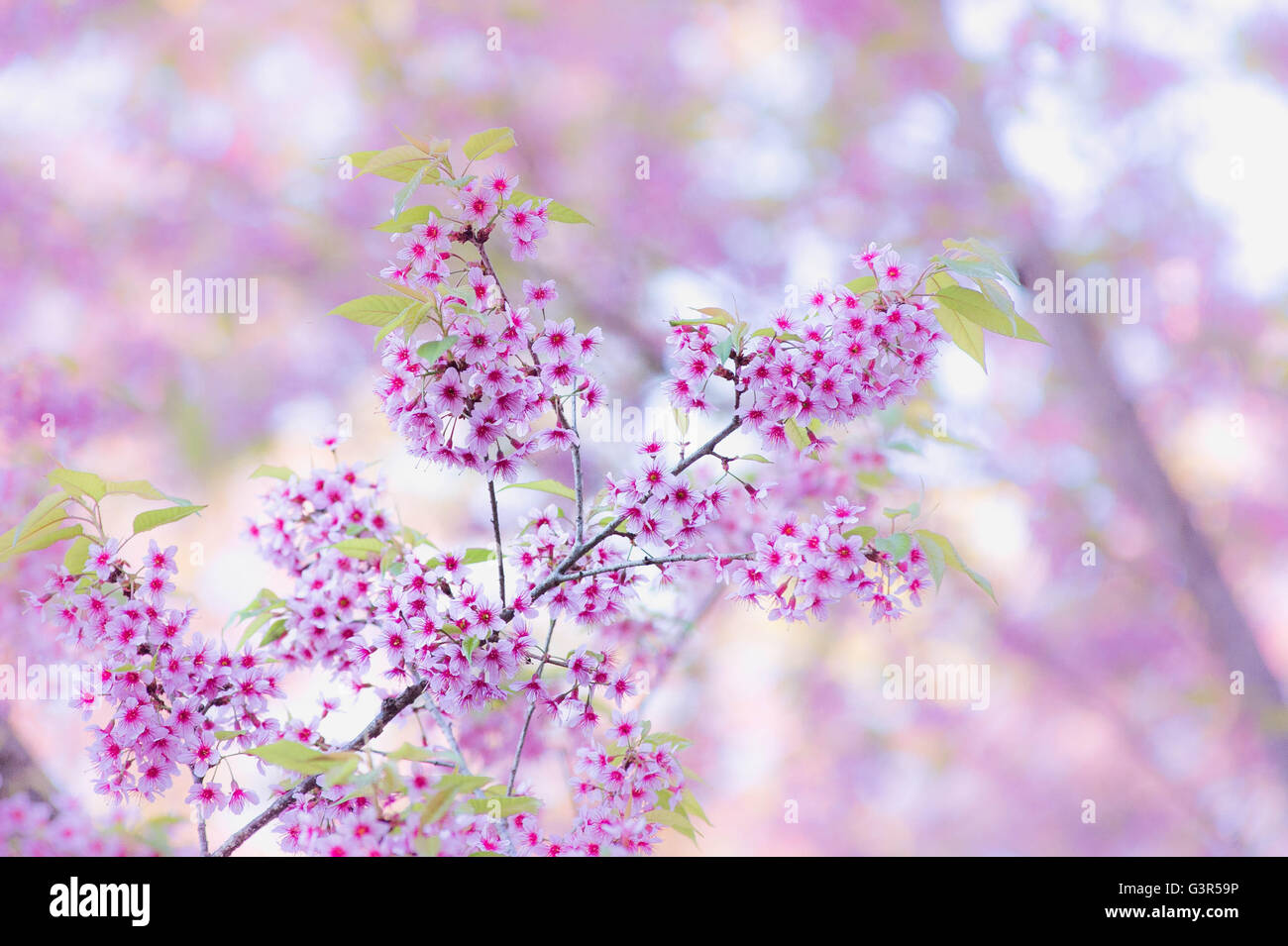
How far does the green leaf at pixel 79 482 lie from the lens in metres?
0.84

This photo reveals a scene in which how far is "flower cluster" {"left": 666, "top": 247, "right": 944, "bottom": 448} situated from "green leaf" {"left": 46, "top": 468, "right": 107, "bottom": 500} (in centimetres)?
59

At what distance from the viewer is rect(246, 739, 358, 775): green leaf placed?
0.71 meters

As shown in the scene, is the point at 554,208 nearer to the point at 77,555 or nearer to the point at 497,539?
the point at 497,539

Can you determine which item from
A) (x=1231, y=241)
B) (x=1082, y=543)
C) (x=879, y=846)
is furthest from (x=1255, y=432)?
(x=879, y=846)

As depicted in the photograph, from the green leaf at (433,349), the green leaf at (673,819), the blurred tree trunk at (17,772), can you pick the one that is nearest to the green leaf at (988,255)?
the green leaf at (433,349)

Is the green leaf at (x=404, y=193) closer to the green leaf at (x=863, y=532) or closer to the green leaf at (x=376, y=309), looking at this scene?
the green leaf at (x=376, y=309)

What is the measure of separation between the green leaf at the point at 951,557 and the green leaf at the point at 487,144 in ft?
1.91

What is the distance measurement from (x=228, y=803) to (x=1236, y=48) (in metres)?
4.82

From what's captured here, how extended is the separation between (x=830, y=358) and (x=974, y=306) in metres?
0.16

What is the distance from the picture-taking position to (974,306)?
88cm

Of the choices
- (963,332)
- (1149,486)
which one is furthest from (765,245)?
(963,332)

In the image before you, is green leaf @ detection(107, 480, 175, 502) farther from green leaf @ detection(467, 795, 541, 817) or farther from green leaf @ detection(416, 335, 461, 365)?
green leaf @ detection(467, 795, 541, 817)

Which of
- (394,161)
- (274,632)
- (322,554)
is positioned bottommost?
(274,632)

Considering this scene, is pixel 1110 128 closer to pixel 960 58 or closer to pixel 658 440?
pixel 960 58
